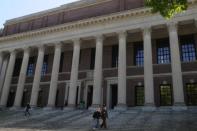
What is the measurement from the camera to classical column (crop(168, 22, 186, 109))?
21625 mm

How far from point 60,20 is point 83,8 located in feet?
12.5

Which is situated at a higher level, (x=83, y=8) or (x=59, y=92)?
(x=83, y=8)

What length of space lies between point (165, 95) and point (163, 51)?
5.61m

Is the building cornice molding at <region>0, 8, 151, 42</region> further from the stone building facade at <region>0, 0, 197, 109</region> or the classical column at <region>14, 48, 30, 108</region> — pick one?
the classical column at <region>14, 48, 30, 108</region>

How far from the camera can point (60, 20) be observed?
3284 cm

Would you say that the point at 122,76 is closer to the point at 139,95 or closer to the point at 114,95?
the point at 139,95

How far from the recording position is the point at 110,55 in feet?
104

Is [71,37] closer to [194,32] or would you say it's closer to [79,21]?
[79,21]

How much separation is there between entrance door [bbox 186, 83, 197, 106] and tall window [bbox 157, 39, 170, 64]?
4180 millimetres

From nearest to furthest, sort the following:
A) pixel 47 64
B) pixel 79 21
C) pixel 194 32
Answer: pixel 194 32
pixel 79 21
pixel 47 64

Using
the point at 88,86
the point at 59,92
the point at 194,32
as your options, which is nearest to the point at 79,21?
the point at 88,86

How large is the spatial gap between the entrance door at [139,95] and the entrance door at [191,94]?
5.28 metres

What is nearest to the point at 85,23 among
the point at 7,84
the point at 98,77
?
the point at 98,77

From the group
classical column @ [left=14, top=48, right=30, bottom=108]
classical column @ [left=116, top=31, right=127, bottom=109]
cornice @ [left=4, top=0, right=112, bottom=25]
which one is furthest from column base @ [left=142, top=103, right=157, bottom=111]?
classical column @ [left=14, top=48, right=30, bottom=108]
